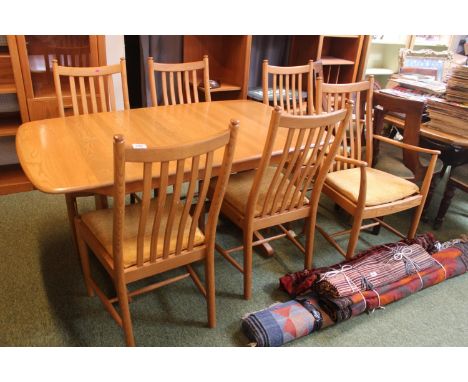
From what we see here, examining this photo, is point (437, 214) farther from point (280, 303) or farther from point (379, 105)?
point (280, 303)

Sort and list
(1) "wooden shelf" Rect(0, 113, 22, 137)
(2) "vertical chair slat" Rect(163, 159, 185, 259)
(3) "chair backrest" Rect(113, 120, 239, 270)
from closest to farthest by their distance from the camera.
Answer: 1. (3) "chair backrest" Rect(113, 120, 239, 270)
2. (2) "vertical chair slat" Rect(163, 159, 185, 259)
3. (1) "wooden shelf" Rect(0, 113, 22, 137)

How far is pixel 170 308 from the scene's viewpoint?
68.3 inches

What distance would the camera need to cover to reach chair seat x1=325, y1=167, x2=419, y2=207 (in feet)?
6.29

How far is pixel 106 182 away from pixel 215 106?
1.12 meters

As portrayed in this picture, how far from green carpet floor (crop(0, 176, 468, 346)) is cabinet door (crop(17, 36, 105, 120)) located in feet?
2.64

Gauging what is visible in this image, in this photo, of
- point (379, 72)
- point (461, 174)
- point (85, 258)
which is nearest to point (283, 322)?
point (85, 258)

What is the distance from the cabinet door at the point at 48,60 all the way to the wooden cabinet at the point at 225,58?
2.71ft

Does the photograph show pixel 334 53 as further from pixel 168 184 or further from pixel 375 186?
pixel 168 184

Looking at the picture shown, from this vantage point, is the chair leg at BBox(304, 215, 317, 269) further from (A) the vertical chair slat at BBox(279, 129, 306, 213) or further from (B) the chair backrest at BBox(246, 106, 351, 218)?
(A) the vertical chair slat at BBox(279, 129, 306, 213)

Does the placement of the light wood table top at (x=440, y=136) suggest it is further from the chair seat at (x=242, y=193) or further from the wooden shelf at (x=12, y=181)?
the wooden shelf at (x=12, y=181)

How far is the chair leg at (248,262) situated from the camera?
168 cm

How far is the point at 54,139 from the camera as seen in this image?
1.57m

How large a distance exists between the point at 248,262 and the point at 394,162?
4.65ft

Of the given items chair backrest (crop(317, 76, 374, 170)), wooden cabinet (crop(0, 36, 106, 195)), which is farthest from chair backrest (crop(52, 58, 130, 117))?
chair backrest (crop(317, 76, 374, 170))
